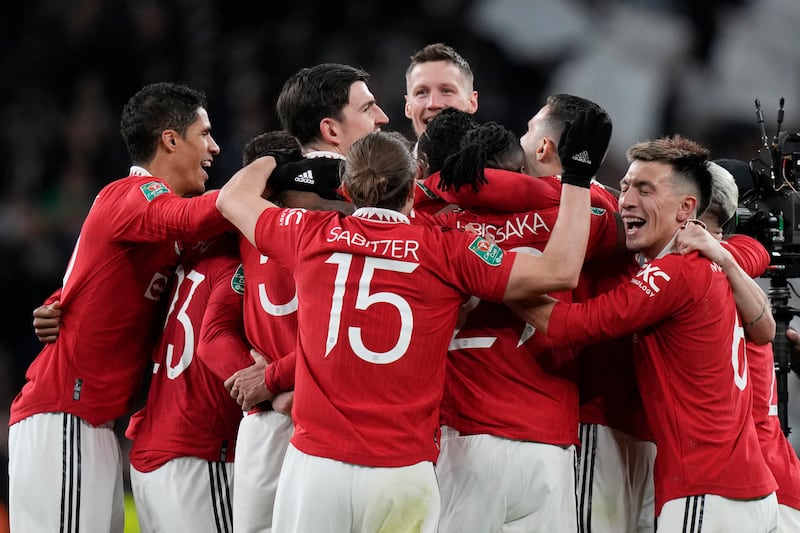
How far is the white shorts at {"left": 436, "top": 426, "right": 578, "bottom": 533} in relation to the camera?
3562 millimetres

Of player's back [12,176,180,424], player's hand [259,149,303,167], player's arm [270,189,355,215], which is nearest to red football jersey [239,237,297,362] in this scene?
player's arm [270,189,355,215]

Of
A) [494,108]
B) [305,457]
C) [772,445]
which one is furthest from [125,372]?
[494,108]

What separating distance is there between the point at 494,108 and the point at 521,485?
6517 mm

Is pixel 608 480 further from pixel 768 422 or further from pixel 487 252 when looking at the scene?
pixel 487 252

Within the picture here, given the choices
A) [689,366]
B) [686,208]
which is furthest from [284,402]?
[686,208]

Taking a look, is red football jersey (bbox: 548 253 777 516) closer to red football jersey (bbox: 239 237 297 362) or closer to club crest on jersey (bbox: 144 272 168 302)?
red football jersey (bbox: 239 237 297 362)

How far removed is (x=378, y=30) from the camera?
1028cm

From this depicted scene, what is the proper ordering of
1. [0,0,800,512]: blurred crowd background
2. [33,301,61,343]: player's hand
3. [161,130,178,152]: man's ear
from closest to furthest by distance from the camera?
[33,301,61,343]: player's hand, [161,130,178,152]: man's ear, [0,0,800,512]: blurred crowd background

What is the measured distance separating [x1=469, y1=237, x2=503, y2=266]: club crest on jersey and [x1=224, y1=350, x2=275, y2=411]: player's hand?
100 cm

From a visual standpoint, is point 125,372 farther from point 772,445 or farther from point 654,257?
point 772,445

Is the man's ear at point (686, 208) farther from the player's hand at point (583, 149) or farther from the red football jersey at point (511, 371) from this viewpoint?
the player's hand at point (583, 149)

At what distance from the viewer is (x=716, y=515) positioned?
136 inches

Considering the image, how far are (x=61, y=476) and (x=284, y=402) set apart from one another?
3.58ft

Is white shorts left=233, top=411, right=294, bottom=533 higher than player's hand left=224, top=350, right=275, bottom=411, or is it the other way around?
player's hand left=224, top=350, right=275, bottom=411
